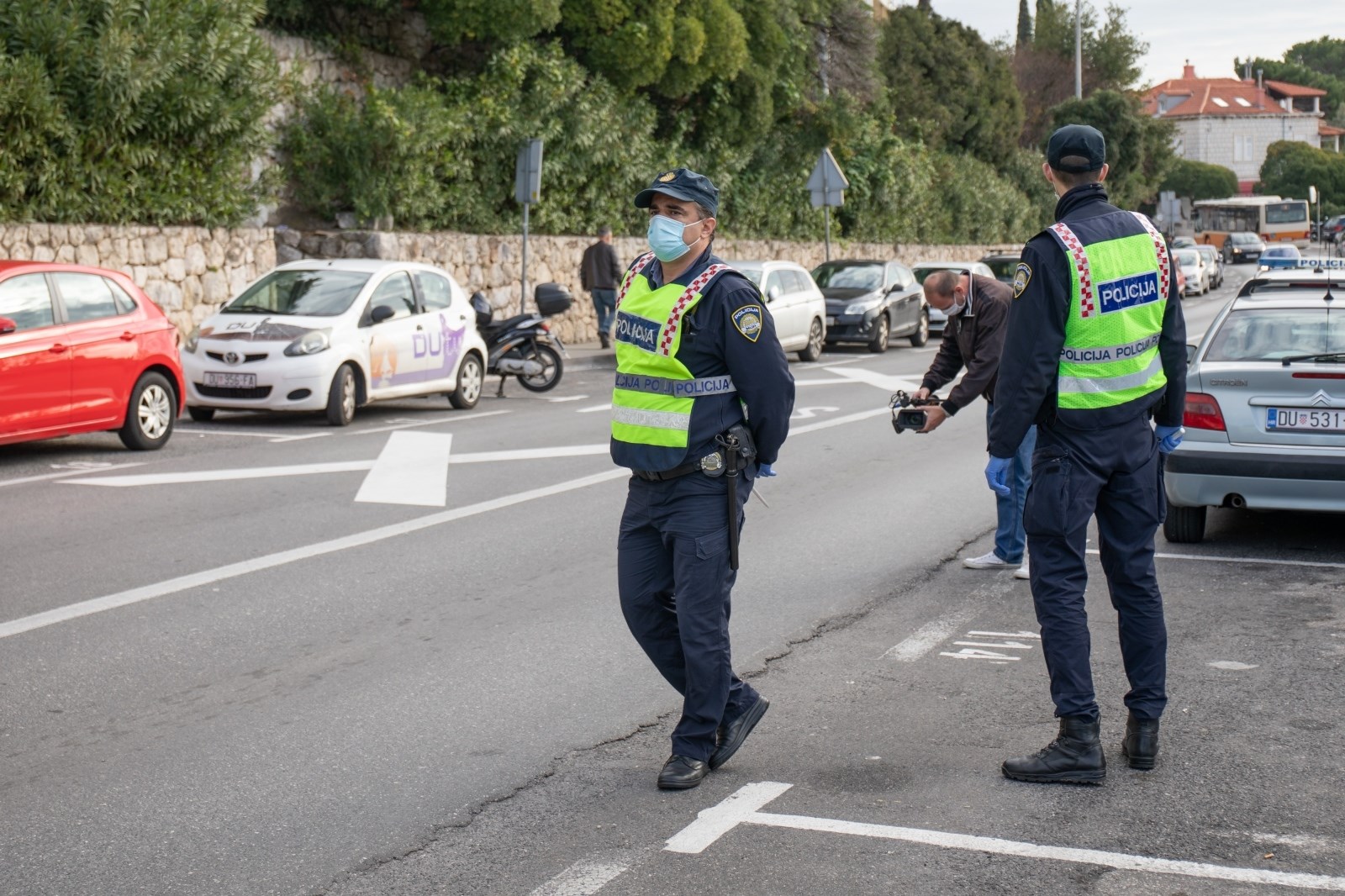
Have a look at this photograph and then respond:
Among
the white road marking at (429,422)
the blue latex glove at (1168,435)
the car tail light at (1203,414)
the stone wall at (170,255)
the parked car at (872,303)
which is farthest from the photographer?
the parked car at (872,303)

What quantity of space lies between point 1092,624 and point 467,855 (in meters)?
3.60

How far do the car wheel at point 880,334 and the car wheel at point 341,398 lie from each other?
13.7 meters

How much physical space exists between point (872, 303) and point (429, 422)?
520 inches

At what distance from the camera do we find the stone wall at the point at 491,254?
76.1 feet

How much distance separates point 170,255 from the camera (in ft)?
64.4

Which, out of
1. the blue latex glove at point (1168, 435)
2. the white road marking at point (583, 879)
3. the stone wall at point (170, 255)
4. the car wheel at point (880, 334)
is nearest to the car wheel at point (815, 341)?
the car wheel at point (880, 334)

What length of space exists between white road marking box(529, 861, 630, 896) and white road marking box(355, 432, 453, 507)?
625 cm

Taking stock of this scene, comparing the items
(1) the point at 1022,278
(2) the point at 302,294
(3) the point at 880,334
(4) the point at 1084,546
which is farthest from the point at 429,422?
(3) the point at 880,334

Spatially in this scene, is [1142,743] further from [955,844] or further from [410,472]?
[410,472]

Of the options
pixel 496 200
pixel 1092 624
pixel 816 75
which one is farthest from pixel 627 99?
pixel 1092 624

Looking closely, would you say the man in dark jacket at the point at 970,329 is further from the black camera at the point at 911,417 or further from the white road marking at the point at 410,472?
the white road marking at the point at 410,472

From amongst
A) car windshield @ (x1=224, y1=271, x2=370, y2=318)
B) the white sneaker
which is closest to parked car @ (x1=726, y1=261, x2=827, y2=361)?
car windshield @ (x1=224, y1=271, x2=370, y2=318)

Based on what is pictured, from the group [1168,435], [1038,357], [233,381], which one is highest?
[1038,357]

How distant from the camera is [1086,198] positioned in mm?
4984
